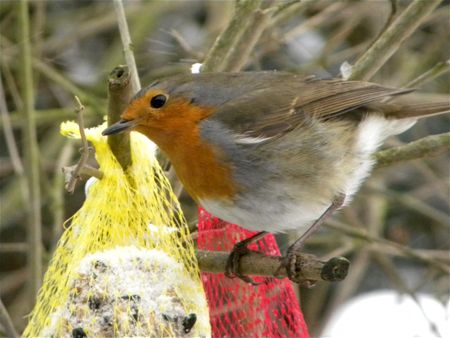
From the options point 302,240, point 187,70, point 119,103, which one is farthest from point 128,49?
point 187,70

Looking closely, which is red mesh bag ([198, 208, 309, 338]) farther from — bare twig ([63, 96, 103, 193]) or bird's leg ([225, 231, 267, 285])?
bare twig ([63, 96, 103, 193])

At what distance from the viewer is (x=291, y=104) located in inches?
146

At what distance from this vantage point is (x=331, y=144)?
364cm

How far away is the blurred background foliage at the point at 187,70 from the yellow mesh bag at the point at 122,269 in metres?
1.44

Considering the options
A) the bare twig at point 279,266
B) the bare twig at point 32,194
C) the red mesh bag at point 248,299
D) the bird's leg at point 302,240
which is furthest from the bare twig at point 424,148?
the bare twig at point 32,194

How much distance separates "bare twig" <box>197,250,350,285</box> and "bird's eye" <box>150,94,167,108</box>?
1.79ft

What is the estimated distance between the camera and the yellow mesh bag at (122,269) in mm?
Answer: 2896

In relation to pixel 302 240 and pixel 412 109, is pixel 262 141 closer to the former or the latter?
pixel 302 240

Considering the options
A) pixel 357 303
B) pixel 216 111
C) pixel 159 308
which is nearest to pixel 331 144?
pixel 216 111

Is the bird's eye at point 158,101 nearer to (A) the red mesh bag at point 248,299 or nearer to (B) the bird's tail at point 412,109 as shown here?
(A) the red mesh bag at point 248,299

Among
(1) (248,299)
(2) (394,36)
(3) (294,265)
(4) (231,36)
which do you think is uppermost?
(4) (231,36)

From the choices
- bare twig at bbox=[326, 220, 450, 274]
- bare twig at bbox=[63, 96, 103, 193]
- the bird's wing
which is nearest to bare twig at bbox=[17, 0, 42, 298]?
the bird's wing

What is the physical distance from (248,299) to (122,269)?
81 cm

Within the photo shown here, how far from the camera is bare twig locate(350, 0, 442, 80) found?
12.1 feet
